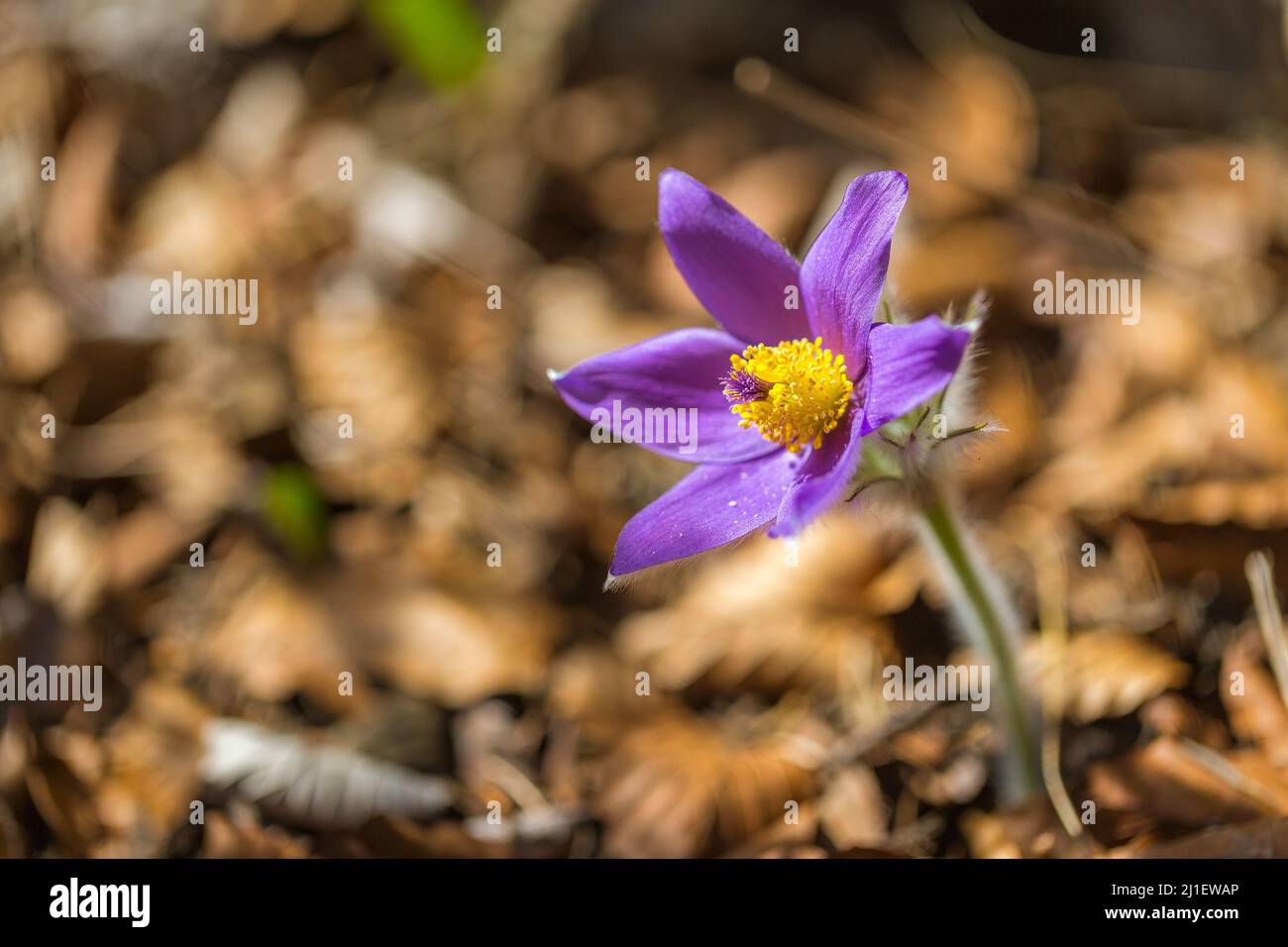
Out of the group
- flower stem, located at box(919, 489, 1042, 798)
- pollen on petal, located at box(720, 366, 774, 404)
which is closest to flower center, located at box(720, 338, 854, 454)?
pollen on petal, located at box(720, 366, 774, 404)

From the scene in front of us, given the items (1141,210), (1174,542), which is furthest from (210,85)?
(1174,542)

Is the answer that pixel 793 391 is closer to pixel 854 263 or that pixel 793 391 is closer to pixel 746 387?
pixel 746 387

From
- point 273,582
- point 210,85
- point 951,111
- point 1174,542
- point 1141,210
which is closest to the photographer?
point 1174,542

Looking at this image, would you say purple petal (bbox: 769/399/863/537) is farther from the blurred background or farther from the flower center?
the blurred background

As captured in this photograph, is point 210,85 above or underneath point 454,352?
above

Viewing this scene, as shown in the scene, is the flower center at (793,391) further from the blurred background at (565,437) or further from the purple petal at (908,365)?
the blurred background at (565,437)

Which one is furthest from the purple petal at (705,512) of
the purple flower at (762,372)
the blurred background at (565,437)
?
the blurred background at (565,437)

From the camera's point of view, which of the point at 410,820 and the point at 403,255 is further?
the point at 403,255
